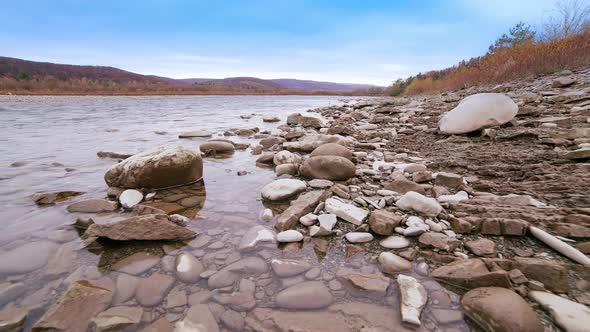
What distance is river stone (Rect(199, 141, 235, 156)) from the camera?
451cm

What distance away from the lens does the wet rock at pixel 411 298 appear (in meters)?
1.10

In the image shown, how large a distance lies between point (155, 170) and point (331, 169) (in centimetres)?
189

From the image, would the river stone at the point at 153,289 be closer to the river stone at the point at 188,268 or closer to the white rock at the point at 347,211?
the river stone at the point at 188,268

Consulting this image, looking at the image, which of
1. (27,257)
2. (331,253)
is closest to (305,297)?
(331,253)

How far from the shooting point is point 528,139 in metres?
3.25

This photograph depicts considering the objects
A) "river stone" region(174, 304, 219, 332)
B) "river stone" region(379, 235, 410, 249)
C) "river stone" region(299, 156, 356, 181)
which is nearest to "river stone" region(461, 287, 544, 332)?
"river stone" region(379, 235, 410, 249)

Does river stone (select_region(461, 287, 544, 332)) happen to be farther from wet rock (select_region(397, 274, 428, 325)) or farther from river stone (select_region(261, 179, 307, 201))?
river stone (select_region(261, 179, 307, 201))

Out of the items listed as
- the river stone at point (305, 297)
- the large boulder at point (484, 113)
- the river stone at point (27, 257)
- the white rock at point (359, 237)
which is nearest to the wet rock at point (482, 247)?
the white rock at point (359, 237)

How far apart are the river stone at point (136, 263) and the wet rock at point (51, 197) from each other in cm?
150

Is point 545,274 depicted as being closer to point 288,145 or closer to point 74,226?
point 74,226

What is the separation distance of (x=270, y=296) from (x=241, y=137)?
214 inches

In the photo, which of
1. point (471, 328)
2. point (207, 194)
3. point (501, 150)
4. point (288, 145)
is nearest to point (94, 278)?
point (207, 194)

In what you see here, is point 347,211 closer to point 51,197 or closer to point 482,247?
point 482,247

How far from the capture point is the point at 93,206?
2.25m
